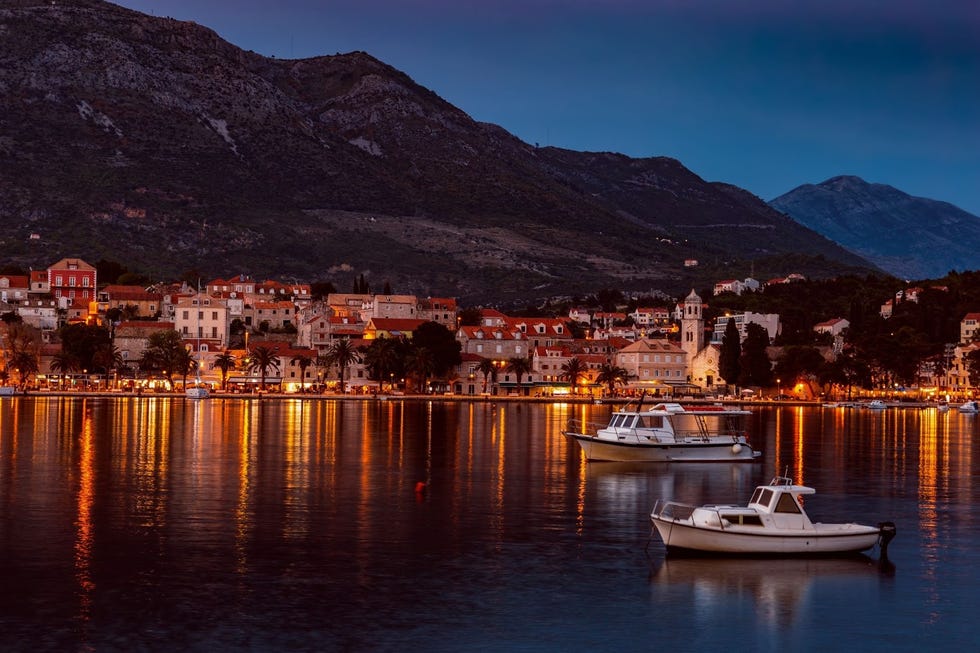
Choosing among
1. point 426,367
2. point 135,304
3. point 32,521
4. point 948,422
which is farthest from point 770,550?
point 135,304

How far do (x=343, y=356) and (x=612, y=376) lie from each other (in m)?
34.2

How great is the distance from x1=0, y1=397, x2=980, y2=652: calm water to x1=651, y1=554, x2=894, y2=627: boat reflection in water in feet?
0.31

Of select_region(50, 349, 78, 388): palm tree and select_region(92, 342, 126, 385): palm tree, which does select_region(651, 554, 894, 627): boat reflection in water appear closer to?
select_region(92, 342, 126, 385): palm tree

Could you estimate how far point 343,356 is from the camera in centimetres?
14588

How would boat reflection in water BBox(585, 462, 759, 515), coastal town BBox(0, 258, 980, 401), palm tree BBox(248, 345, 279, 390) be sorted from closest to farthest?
boat reflection in water BBox(585, 462, 759, 515) < palm tree BBox(248, 345, 279, 390) < coastal town BBox(0, 258, 980, 401)

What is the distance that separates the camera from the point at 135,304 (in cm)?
17050

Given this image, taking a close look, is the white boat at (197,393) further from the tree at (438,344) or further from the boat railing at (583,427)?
the boat railing at (583,427)

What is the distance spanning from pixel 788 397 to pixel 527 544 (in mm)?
127911

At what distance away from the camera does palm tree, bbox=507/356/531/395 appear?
6047 inches

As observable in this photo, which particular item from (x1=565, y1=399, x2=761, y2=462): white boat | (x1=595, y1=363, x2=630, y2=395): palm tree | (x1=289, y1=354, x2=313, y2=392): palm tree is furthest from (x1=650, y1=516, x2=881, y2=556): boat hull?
(x1=595, y1=363, x2=630, y2=395): palm tree

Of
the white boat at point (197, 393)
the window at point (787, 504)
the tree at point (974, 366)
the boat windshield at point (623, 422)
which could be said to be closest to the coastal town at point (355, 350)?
the tree at point (974, 366)

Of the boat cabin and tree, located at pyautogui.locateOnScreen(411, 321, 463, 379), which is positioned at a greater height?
tree, located at pyautogui.locateOnScreen(411, 321, 463, 379)

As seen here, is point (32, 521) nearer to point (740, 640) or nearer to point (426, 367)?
point (740, 640)

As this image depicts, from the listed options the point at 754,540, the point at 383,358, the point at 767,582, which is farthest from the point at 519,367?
the point at 767,582
